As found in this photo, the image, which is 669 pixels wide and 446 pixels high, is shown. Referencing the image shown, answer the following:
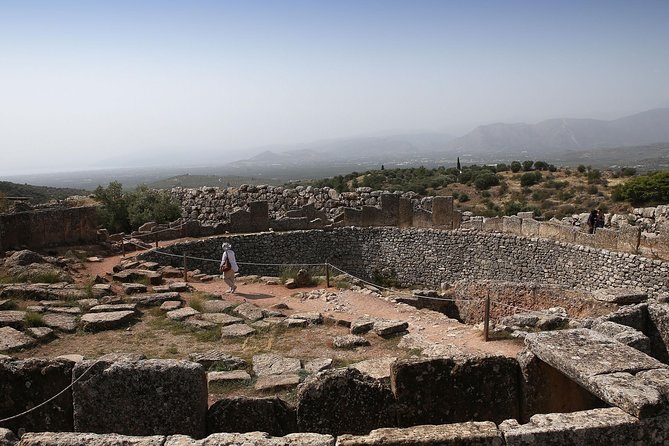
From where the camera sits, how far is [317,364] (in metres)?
7.94

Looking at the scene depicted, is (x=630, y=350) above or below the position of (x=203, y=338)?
above

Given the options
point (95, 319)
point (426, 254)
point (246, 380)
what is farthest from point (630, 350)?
point (426, 254)

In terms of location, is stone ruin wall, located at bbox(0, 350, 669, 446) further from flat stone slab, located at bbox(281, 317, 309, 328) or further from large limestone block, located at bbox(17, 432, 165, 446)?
flat stone slab, located at bbox(281, 317, 309, 328)

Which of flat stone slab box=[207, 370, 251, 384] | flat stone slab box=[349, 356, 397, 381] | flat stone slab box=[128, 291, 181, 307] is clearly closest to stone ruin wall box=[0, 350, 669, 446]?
flat stone slab box=[207, 370, 251, 384]

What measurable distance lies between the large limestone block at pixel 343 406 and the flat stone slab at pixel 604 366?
143cm

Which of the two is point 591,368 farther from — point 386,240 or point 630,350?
point 386,240

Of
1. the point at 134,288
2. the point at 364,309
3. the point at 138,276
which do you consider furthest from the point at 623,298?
the point at 138,276

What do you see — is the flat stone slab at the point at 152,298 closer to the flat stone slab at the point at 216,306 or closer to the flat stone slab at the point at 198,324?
the flat stone slab at the point at 216,306

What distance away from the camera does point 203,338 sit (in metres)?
9.22

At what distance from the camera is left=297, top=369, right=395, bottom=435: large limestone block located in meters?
4.73

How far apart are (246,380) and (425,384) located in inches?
121

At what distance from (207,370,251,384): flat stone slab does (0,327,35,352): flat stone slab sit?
10.6 ft

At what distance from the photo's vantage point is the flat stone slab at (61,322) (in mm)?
9295

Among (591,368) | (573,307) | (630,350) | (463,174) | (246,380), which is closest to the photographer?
(591,368)
